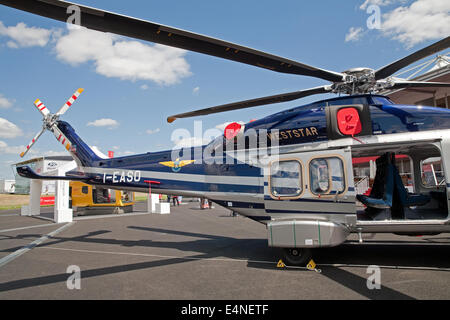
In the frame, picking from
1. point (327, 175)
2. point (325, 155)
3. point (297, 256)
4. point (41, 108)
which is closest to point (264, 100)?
point (325, 155)

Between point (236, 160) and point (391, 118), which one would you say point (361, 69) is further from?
point (236, 160)

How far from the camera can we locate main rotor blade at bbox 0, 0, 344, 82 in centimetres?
357

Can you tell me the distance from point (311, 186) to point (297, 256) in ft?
4.66

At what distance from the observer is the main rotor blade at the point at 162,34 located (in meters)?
3.57

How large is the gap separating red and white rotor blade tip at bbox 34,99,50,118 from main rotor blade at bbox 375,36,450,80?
12.0 meters

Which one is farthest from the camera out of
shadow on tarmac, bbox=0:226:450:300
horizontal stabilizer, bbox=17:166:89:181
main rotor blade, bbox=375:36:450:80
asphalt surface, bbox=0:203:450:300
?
horizontal stabilizer, bbox=17:166:89:181

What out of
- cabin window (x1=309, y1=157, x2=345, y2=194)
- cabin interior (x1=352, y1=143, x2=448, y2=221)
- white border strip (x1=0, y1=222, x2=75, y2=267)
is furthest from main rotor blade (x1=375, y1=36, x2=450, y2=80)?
white border strip (x1=0, y1=222, x2=75, y2=267)

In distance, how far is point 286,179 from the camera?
6.25m

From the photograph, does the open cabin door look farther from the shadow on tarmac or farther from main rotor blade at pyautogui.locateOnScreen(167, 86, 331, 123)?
main rotor blade at pyautogui.locateOnScreen(167, 86, 331, 123)

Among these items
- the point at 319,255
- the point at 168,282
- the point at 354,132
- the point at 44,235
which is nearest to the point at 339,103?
the point at 354,132

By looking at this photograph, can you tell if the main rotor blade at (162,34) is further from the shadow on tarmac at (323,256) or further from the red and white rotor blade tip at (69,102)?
the red and white rotor blade tip at (69,102)

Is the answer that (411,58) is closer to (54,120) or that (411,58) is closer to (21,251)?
(21,251)

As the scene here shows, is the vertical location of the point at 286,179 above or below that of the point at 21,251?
above

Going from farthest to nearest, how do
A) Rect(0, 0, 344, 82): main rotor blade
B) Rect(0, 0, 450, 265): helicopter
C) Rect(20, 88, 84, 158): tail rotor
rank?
1. Rect(20, 88, 84, 158): tail rotor
2. Rect(0, 0, 450, 265): helicopter
3. Rect(0, 0, 344, 82): main rotor blade
